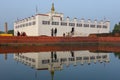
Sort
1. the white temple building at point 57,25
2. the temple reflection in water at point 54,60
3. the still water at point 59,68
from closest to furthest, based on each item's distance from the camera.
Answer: the still water at point 59,68 < the temple reflection in water at point 54,60 < the white temple building at point 57,25

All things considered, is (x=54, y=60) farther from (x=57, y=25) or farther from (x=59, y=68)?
(x=57, y=25)

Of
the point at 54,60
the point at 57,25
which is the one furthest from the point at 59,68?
the point at 57,25

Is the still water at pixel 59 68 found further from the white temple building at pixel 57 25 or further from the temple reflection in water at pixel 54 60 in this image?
the white temple building at pixel 57 25

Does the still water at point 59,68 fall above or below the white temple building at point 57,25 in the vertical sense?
below

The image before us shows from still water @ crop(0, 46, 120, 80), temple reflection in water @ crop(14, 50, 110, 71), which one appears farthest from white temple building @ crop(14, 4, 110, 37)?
still water @ crop(0, 46, 120, 80)

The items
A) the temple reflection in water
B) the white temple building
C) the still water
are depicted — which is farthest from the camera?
the white temple building

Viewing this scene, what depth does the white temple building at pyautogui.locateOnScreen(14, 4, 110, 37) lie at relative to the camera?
40.8 meters

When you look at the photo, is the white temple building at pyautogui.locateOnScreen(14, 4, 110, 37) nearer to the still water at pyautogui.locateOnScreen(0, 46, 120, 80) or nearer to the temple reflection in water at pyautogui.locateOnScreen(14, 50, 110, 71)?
the temple reflection in water at pyautogui.locateOnScreen(14, 50, 110, 71)

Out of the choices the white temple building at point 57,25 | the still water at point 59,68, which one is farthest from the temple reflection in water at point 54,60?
the white temple building at point 57,25

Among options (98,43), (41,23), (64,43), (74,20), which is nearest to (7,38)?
(64,43)

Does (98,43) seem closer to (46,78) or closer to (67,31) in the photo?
(67,31)

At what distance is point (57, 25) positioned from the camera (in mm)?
42781

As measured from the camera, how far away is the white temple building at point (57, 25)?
134ft

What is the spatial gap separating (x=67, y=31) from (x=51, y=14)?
4859 millimetres
